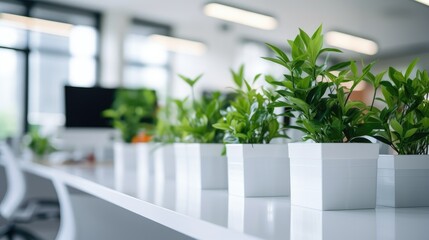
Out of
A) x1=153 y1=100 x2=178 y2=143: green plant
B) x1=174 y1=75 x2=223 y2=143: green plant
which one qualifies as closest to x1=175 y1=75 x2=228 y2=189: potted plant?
x1=174 y1=75 x2=223 y2=143: green plant

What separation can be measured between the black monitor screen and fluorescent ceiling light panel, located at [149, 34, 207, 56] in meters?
3.46

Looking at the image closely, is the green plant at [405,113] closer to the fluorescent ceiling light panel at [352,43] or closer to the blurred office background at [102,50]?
the fluorescent ceiling light panel at [352,43]

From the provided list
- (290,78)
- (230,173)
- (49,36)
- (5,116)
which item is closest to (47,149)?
(230,173)

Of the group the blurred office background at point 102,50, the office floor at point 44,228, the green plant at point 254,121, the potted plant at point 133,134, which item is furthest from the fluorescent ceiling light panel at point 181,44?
the green plant at point 254,121

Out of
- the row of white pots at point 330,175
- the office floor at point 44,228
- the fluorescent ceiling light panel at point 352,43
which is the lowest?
the office floor at point 44,228

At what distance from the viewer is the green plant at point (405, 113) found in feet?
3.25

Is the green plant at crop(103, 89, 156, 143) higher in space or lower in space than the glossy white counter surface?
higher

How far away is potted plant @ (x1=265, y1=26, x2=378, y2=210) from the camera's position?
92cm

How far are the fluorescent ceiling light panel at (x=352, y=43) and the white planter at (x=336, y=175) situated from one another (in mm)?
758

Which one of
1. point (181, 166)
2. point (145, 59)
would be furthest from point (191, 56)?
point (181, 166)

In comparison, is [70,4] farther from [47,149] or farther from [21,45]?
[47,149]

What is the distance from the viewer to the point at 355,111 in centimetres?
97

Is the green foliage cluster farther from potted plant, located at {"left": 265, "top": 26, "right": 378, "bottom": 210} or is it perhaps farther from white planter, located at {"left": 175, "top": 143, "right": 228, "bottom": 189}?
potted plant, located at {"left": 265, "top": 26, "right": 378, "bottom": 210}

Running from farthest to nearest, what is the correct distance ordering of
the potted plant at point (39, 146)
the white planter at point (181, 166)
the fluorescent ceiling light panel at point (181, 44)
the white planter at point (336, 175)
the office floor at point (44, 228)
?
the fluorescent ceiling light panel at point (181, 44) < the office floor at point (44, 228) < the potted plant at point (39, 146) < the white planter at point (181, 166) < the white planter at point (336, 175)
